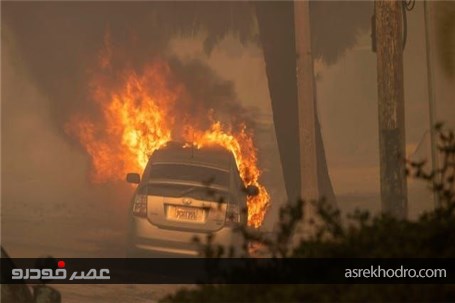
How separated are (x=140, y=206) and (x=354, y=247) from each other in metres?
6.80

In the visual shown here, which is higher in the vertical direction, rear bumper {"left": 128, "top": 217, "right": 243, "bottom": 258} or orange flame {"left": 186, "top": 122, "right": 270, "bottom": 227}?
orange flame {"left": 186, "top": 122, "right": 270, "bottom": 227}

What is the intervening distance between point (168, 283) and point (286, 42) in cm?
518

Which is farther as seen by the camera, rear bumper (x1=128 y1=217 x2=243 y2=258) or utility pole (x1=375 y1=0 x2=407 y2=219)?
rear bumper (x1=128 y1=217 x2=243 y2=258)

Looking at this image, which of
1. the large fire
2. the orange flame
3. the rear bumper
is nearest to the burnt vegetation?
the rear bumper

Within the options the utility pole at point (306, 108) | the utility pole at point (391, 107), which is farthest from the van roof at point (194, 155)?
the utility pole at point (391, 107)

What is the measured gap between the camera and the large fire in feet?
55.0

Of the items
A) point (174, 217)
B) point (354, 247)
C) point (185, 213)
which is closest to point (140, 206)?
point (174, 217)

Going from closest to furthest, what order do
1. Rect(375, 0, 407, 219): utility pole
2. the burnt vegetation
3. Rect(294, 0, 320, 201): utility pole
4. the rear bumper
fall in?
the burnt vegetation, Rect(375, 0, 407, 219): utility pole, the rear bumper, Rect(294, 0, 320, 201): utility pole

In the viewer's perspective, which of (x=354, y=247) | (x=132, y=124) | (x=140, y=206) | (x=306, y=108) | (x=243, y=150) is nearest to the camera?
(x=354, y=247)

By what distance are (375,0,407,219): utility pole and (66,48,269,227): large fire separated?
409cm

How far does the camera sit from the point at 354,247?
6785mm

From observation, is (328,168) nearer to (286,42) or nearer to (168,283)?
(286,42)

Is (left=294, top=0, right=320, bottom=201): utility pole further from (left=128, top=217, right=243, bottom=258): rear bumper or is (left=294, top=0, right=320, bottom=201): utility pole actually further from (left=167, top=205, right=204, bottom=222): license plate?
(left=167, top=205, right=204, bottom=222): license plate

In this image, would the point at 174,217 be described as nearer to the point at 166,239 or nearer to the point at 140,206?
the point at 166,239
